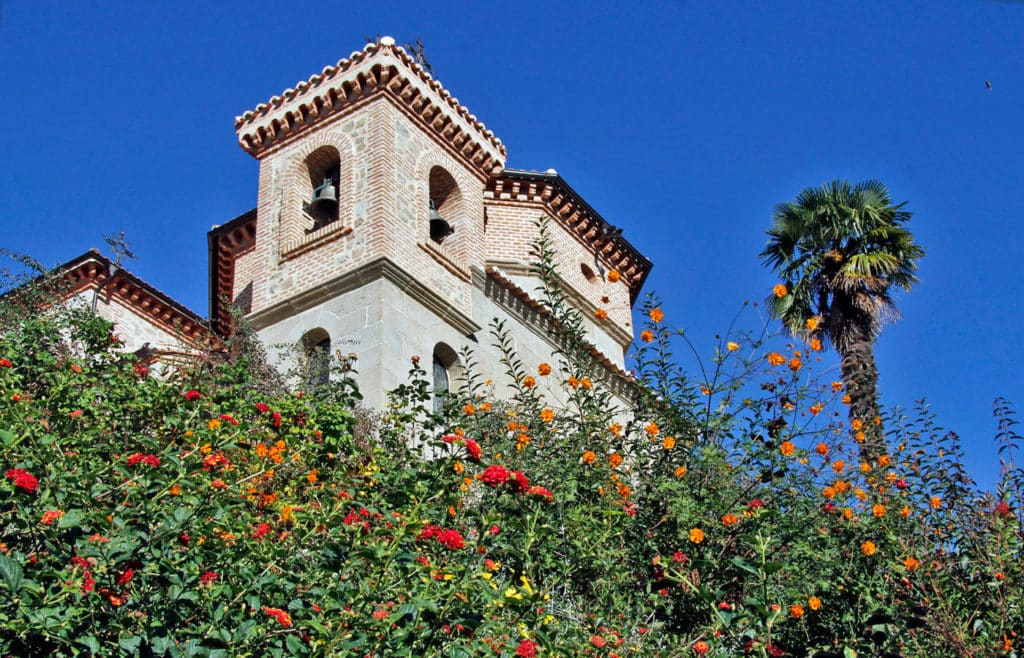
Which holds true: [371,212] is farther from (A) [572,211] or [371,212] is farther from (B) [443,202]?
(A) [572,211]

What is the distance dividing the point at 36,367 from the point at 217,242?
10373mm

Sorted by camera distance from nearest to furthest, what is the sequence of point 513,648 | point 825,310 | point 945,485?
point 513,648 < point 945,485 < point 825,310

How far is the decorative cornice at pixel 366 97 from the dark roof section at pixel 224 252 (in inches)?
102

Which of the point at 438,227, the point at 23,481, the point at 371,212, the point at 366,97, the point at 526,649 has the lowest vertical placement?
the point at 526,649

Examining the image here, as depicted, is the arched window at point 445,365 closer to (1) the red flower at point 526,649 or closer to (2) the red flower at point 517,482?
(2) the red flower at point 517,482

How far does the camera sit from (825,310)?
16766 mm

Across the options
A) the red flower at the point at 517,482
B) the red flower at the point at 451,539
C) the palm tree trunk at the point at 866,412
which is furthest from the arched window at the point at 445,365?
the red flower at the point at 451,539

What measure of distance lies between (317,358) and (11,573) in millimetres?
8811

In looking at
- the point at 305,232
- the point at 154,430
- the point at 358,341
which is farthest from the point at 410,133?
the point at 154,430

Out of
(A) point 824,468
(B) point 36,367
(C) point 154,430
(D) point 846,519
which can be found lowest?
(D) point 846,519

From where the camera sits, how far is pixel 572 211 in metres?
19.2

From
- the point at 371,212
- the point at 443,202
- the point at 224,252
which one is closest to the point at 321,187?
the point at 371,212

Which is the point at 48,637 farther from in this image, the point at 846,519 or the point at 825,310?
the point at 825,310

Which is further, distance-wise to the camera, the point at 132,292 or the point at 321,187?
the point at 132,292
